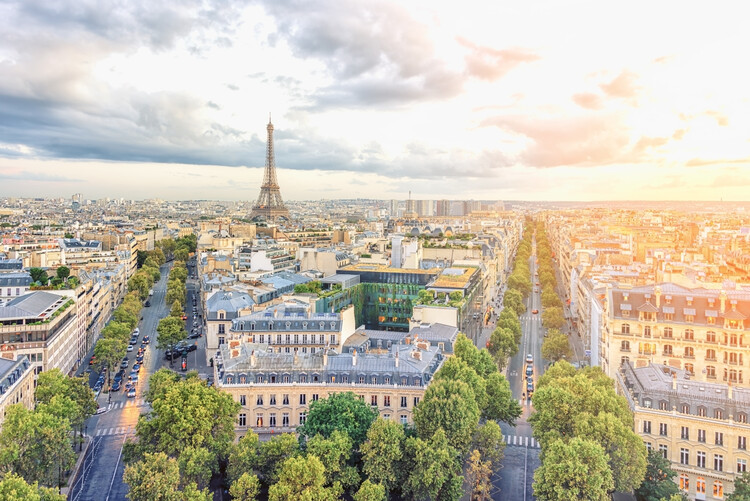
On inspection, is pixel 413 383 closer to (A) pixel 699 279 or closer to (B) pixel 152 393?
(B) pixel 152 393

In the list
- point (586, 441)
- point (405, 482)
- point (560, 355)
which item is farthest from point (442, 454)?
point (560, 355)

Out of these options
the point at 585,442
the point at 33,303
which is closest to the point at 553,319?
the point at 585,442

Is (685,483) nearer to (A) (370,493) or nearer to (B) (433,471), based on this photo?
(B) (433,471)

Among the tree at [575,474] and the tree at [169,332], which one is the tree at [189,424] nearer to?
the tree at [575,474]

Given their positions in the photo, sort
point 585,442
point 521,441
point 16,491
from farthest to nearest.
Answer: point 521,441 → point 585,442 → point 16,491

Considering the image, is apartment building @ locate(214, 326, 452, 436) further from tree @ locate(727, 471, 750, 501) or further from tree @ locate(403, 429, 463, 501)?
tree @ locate(727, 471, 750, 501)

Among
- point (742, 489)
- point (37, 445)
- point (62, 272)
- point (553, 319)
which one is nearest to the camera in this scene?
point (742, 489)

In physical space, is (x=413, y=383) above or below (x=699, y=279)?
below
